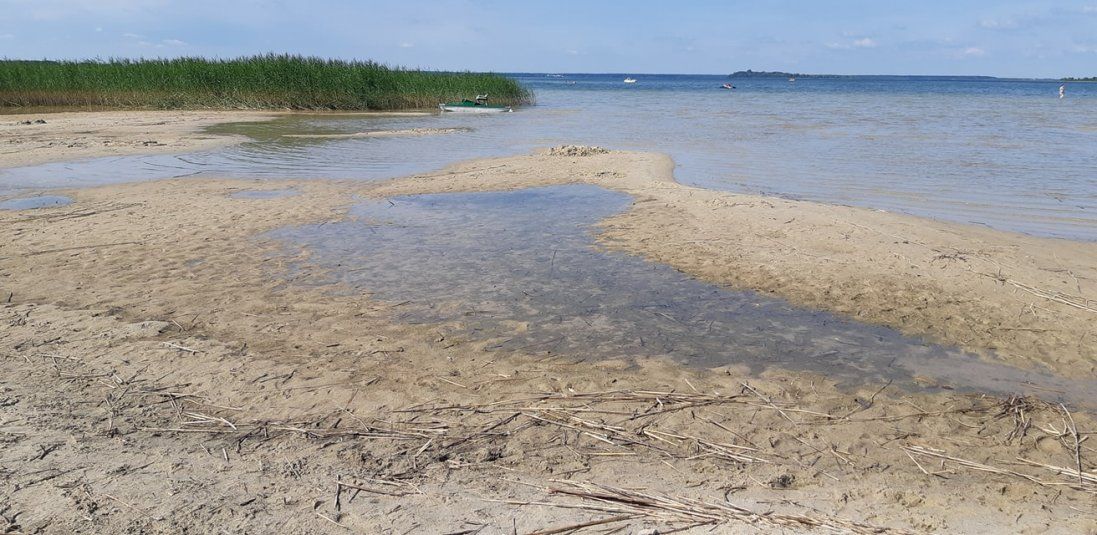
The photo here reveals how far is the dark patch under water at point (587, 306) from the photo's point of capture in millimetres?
4500

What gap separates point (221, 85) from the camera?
32375 millimetres

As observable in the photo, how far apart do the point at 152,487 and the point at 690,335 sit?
3364mm

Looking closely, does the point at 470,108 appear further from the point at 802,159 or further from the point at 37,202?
the point at 37,202

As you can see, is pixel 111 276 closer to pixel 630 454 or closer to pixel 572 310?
pixel 572 310

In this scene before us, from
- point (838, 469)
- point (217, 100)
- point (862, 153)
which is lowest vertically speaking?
point (838, 469)

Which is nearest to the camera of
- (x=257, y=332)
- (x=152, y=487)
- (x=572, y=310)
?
(x=152, y=487)

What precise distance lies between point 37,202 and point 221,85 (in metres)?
25.4

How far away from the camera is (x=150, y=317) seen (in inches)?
201

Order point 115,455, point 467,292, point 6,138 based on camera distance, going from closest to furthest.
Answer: point 115,455, point 467,292, point 6,138

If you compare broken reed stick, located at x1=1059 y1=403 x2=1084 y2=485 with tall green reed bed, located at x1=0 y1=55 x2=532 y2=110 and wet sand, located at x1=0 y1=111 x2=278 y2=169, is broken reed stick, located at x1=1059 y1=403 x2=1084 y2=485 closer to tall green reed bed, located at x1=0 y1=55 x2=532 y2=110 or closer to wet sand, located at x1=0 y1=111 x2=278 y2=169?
wet sand, located at x1=0 y1=111 x2=278 y2=169

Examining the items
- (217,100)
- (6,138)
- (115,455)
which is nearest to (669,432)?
(115,455)

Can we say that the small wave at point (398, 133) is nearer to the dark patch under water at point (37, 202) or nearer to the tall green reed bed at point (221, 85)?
the dark patch under water at point (37, 202)

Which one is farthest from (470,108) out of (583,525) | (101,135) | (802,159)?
(583,525)

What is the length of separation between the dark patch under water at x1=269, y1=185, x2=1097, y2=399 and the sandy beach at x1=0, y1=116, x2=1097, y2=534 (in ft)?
0.73
